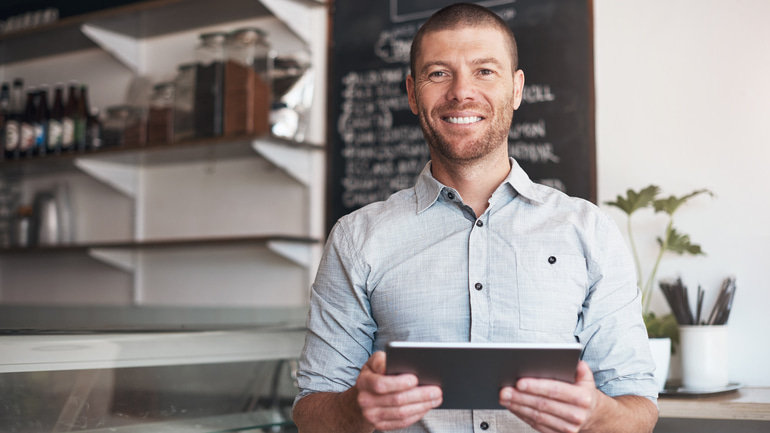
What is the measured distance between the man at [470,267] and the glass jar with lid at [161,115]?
1305 millimetres

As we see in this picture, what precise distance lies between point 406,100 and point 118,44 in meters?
1.12

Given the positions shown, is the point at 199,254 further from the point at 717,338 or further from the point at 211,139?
the point at 717,338

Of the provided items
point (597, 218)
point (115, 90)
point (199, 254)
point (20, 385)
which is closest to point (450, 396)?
point (597, 218)

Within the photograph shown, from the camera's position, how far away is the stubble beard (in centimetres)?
112

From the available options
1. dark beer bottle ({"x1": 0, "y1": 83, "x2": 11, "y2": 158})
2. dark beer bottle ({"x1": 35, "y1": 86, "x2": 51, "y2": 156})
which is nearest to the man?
dark beer bottle ({"x1": 35, "y1": 86, "x2": 51, "y2": 156})

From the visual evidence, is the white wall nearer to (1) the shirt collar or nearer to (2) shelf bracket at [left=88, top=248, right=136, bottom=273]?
(1) the shirt collar

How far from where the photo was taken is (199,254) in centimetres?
247

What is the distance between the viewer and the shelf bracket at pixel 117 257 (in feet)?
8.12

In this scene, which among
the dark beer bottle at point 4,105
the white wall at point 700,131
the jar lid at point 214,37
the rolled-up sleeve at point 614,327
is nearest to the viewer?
the rolled-up sleeve at point 614,327

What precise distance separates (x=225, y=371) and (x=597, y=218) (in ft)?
2.86

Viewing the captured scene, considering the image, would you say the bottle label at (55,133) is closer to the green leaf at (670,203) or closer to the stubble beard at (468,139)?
the stubble beard at (468,139)

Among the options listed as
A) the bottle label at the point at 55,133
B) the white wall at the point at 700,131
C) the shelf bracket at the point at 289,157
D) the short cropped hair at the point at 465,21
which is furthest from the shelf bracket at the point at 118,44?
the short cropped hair at the point at 465,21

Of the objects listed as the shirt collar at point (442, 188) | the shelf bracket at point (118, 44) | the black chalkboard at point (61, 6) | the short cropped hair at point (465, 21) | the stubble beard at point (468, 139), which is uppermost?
the black chalkboard at point (61, 6)

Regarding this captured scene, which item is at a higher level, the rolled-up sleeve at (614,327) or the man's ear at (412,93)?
the man's ear at (412,93)
